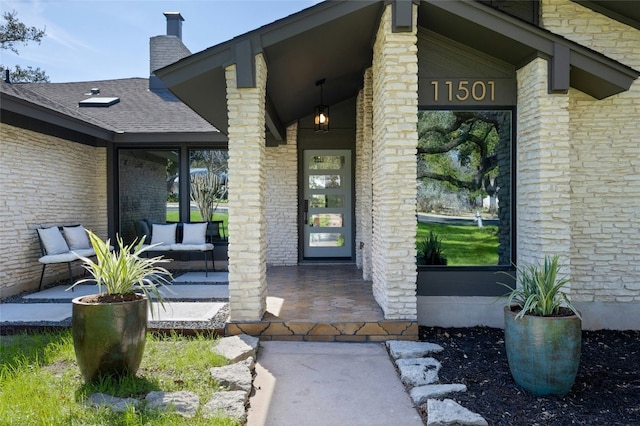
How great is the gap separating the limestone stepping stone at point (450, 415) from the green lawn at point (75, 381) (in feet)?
4.08

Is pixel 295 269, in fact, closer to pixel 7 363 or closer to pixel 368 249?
pixel 368 249

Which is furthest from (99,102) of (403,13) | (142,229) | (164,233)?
(403,13)

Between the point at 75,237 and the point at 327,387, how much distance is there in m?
5.51

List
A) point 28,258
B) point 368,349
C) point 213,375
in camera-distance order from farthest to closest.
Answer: point 28,258 < point 368,349 < point 213,375

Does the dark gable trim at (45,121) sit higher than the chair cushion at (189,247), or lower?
higher

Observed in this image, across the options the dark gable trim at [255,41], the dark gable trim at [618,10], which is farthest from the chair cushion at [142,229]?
the dark gable trim at [618,10]

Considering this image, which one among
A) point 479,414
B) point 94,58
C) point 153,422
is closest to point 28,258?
point 153,422

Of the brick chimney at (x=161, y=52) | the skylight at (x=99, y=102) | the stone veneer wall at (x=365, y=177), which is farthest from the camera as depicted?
the brick chimney at (x=161, y=52)

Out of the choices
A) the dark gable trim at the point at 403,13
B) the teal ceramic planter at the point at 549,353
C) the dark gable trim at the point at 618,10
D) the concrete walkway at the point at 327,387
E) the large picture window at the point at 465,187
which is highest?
the dark gable trim at the point at 618,10

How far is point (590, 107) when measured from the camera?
4.94 m

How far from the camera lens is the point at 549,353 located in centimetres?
309

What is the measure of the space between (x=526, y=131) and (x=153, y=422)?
4.41 m

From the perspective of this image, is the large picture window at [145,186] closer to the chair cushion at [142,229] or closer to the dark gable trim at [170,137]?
the chair cushion at [142,229]

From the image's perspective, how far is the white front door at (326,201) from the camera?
8797 millimetres
